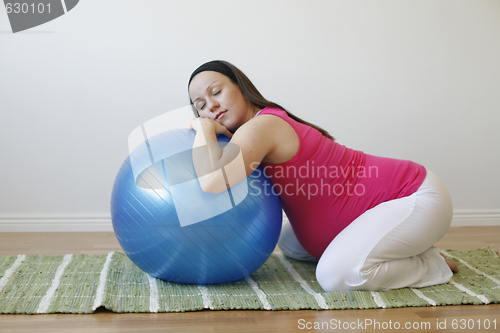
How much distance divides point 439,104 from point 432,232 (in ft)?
5.38

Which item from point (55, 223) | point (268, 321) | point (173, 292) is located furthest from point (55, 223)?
point (268, 321)

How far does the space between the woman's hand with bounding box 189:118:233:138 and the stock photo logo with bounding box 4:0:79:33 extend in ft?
5.41

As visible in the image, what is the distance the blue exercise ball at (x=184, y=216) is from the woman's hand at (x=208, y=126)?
0.10 ft

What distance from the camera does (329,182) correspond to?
67.7 inches

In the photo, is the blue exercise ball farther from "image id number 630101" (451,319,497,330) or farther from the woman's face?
"image id number 630101" (451,319,497,330)

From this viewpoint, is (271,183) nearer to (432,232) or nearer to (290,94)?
(432,232)

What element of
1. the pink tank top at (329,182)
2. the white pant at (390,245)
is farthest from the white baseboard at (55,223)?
the white pant at (390,245)

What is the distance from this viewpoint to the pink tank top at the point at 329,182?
1.67m

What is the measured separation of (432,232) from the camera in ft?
5.64

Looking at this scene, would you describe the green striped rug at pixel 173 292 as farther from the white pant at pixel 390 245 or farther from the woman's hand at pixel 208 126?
the woman's hand at pixel 208 126

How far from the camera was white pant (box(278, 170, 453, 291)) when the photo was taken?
1634 millimetres

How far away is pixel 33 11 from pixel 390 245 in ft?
8.32

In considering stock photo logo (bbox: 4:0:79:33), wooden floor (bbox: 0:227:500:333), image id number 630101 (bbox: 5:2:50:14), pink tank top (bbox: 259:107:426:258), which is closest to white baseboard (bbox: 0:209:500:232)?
stock photo logo (bbox: 4:0:79:33)
